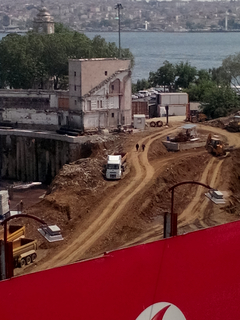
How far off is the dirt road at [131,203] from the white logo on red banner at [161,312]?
9636 mm

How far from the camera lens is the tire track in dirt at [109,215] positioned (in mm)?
16078

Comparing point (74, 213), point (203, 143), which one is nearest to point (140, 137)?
point (203, 143)

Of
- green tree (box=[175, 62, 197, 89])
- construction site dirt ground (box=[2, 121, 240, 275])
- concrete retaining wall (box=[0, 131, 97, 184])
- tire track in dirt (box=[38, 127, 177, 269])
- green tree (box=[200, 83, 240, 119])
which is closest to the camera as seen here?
tire track in dirt (box=[38, 127, 177, 269])

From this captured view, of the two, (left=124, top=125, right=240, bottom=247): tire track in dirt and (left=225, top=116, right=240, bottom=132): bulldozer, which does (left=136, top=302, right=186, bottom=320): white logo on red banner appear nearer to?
(left=124, top=125, right=240, bottom=247): tire track in dirt

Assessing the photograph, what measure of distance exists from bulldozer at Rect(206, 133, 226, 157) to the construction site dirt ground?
41 centimetres

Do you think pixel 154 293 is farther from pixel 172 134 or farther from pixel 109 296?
pixel 172 134

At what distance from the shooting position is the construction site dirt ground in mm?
17312

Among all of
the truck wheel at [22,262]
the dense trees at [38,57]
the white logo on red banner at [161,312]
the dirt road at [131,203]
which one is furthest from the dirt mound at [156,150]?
the white logo on red banner at [161,312]

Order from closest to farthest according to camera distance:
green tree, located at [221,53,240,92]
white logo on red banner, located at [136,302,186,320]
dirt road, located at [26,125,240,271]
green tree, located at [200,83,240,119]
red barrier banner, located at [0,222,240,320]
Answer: red barrier banner, located at [0,222,240,320] → white logo on red banner, located at [136,302,186,320] → dirt road, located at [26,125,240,271] → green tree, located at [200,83,240,119] → green tree, located at [221,53,240,92]

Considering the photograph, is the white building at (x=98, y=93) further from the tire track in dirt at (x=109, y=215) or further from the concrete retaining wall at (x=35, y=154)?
the tire track in dirt at (x=109, y=215)

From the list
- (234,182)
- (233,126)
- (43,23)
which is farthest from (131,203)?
(43,23)

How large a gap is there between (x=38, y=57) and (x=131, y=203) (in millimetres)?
30072

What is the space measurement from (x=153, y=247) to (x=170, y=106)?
35.2 metres

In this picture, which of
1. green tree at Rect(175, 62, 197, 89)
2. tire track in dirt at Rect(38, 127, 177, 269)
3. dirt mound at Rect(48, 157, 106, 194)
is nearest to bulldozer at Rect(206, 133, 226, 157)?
tire track in dirt at Rect(38, 127, 177, 269)
